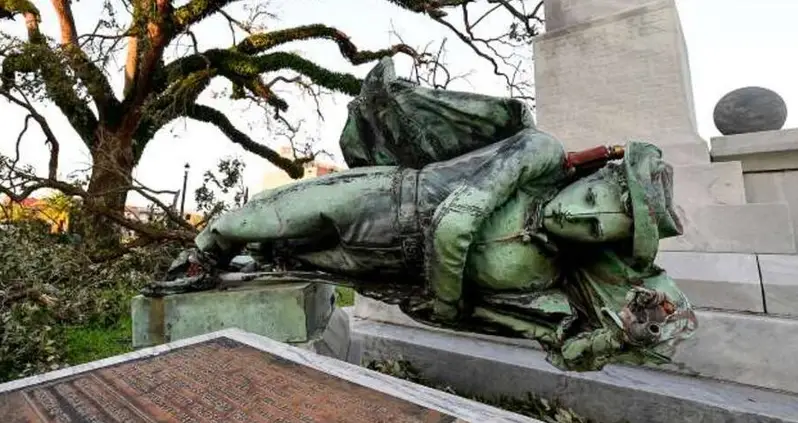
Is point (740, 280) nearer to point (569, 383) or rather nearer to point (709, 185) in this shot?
Answer: point (709, 185)

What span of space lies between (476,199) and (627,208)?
0.41 metres

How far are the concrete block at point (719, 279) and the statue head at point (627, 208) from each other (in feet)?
3.03

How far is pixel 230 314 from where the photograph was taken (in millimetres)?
1881

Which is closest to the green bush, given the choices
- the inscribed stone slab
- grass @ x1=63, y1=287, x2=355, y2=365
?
grass @ x1=63, y1=287, x2=355, y2=365

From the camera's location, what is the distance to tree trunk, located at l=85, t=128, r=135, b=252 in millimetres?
5031

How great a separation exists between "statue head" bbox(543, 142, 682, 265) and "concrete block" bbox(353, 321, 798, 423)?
32.1 inches

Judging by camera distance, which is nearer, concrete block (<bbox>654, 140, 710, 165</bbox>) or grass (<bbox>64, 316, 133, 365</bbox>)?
concrete block (<bbox>654, 140, 710, 165</bbox>)

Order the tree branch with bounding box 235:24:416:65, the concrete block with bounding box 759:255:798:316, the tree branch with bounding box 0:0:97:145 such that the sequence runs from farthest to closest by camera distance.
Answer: the tree branch with bounding box 235:24:416:65 < the tree branch with bounding box 0:0:97:145 < the concrete block with bounding box 759:255:798:316

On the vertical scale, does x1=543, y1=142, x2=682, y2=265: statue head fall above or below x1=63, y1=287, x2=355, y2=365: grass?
above

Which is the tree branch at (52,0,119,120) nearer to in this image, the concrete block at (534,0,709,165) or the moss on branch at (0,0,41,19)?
the moss on branch at (0,0,41,19)

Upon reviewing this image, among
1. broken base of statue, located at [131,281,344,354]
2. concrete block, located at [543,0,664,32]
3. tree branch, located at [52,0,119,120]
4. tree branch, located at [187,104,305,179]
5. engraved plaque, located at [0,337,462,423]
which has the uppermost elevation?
tree branch, located at [52,0,119,120]

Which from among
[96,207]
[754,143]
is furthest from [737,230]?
[96,207]

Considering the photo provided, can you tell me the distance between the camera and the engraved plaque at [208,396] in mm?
1144

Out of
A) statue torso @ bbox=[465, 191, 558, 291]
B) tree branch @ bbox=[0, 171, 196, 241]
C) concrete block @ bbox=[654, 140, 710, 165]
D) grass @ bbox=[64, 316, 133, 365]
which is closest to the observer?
statue torso @ bbox=[465, 191, 558, 291]
